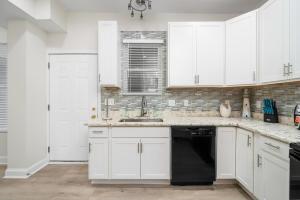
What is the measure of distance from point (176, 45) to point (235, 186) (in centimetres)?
226

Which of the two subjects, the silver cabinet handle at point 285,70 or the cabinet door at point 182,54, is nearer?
the silver cabinet handle at point 285,70

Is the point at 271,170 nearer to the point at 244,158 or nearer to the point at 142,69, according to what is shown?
the point at 244,158

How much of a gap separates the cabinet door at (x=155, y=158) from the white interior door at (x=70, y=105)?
140 centimetres

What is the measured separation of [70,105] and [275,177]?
3238 millimetres

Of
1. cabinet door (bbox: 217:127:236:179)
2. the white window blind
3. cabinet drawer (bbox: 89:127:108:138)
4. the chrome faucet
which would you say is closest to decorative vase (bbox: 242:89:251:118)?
cabinet door (bbox: 217:127:236:179)

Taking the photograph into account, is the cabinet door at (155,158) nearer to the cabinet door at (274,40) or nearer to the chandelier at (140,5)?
the cabinet door at (274,40)

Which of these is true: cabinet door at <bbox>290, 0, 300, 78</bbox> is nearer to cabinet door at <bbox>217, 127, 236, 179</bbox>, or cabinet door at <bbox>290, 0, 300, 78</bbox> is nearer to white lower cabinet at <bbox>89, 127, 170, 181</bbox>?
cabinet door at <bbox>217, 127, 236, 179</bbox>

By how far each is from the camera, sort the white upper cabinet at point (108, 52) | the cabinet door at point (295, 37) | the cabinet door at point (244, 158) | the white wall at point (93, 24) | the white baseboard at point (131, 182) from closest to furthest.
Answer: the cabinet door at point (295, 37), the cabinet door at point (244, 158), the white baseboard at point (131, 182), the white upper cabinet at point (108, 52), the white wall at point (93, 24)

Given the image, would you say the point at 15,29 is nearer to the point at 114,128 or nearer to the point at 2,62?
the point at 2,62

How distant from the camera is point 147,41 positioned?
3541 mm

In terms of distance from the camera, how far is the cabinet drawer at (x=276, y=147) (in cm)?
171

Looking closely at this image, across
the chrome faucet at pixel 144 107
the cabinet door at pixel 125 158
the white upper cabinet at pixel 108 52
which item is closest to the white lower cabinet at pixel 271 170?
the cabinet door at pixel 125 158

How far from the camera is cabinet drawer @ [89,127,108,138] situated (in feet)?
9.09

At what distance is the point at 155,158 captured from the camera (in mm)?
2803
